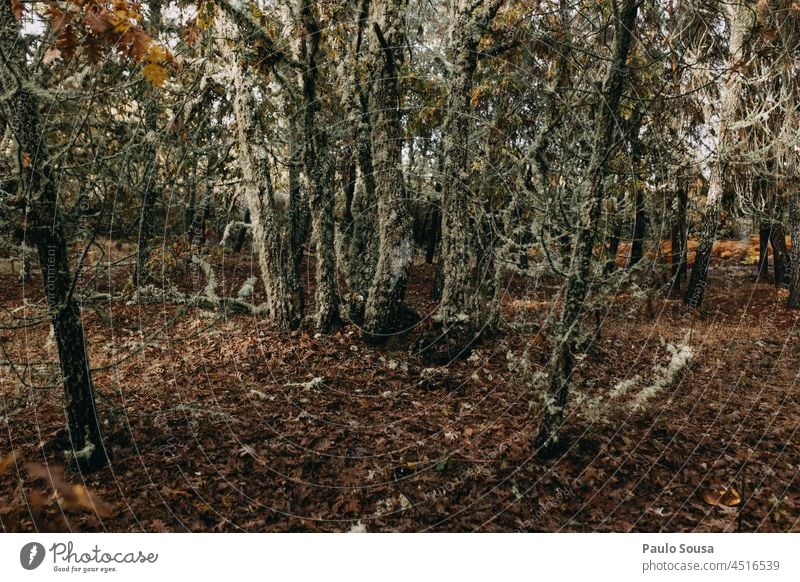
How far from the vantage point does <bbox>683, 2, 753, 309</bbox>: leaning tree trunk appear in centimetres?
1134

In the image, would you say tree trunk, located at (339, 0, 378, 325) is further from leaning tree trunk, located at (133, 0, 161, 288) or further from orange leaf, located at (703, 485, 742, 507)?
orange leaf, located at (703, 485, 742, 507)

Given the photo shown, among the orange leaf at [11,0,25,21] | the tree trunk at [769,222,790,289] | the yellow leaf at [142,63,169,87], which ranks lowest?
the tree trunk at [769,222,790,289]

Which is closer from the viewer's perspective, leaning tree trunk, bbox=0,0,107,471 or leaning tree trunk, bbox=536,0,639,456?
leaning tree trunk, bbox=0,0,107,471

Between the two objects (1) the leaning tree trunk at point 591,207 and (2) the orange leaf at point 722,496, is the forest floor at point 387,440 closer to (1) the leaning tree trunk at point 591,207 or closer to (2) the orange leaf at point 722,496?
(2) the orange leaf at point 722,496

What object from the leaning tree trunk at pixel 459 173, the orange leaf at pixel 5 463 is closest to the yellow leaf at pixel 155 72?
the orange leaf at pixel 5 463

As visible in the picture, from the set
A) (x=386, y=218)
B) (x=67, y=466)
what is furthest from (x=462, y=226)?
(x=67, y=466)

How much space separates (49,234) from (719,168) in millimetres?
15545

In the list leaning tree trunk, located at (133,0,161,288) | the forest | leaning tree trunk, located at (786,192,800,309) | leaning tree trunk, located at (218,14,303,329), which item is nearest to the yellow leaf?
the forest

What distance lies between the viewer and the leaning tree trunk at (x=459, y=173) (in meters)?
7.18

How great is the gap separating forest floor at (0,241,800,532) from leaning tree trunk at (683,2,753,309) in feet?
16.5

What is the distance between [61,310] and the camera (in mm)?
4051

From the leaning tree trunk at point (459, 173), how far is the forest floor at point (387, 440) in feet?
3.27

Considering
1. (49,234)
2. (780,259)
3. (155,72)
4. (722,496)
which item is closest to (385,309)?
(49,234)

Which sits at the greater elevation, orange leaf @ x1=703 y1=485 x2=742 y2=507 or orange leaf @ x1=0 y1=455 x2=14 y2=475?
orange leaf @ x1=0 y1=455 x2=14 y2=475
